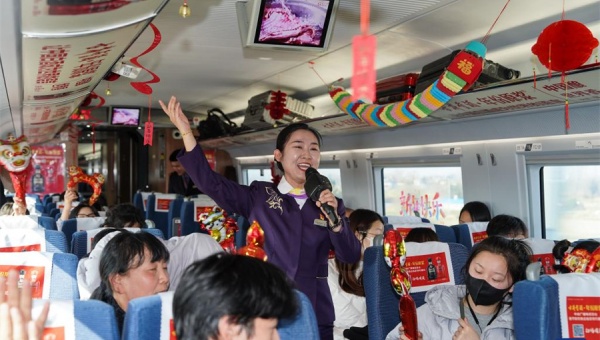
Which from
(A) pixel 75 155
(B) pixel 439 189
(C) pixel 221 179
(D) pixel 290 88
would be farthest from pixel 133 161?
(C) pixel 221 179

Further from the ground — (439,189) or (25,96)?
(25,96)

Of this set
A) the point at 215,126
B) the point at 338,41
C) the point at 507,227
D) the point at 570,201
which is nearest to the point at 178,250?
the point at 507,227

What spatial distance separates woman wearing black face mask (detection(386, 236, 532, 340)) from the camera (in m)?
2.94

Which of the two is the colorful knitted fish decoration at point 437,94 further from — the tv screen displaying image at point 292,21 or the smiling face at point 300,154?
the smiling face at point 300,154

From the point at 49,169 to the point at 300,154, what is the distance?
49.5ft

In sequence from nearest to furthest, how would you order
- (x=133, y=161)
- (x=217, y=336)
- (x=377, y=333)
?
(x=217, y=336) < (x=377, y=333) < (x=133, y=161)

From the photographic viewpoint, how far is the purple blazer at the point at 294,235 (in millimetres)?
2971

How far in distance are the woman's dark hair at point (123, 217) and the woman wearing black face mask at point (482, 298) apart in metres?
3.08

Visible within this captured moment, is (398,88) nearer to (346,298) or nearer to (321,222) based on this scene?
(346,298)

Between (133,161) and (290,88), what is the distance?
9.13 metres

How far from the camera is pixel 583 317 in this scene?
8.51ft

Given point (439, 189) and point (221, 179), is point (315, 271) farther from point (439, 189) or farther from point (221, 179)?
point (439, 189)

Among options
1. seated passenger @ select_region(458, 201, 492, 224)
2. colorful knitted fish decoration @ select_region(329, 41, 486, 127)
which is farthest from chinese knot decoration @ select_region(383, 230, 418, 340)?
seated passenger @ select_region(458, 201, 492, 224)

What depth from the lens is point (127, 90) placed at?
12031mm
